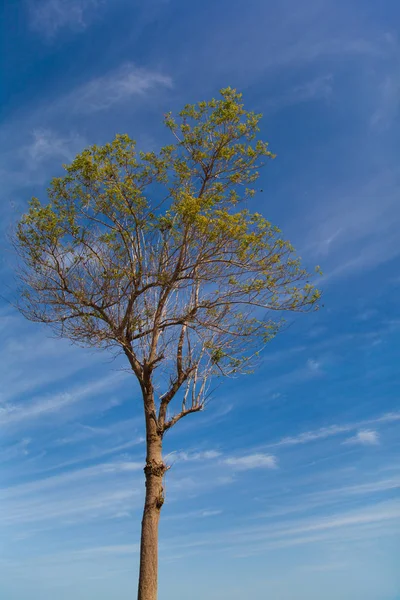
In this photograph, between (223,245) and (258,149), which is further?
(258,149)

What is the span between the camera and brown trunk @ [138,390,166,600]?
8.74 m

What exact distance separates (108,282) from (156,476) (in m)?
4.04

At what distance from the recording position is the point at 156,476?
9.68 meters

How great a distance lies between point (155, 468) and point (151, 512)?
0.77 metres

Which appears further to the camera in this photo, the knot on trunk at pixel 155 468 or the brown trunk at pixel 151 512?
the knot on trunk at pixel 155 468

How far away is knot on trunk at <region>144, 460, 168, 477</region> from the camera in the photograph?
9703 millimetres

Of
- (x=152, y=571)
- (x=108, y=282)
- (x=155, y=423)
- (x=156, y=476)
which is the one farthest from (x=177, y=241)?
(x=152, y=571)

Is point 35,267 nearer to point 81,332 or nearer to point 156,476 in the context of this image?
point 81,332

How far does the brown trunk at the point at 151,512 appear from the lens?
8.74 m

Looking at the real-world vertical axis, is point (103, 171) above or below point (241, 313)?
above

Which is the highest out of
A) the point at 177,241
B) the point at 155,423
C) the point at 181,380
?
the point at 177,241

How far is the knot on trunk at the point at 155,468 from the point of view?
9703 millimetres

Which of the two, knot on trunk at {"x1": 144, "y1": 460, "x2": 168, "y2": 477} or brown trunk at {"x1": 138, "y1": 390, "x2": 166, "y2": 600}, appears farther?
knot on trunk at {"x1": 144, "y1": 460, "x2": 168, "y2": 477}

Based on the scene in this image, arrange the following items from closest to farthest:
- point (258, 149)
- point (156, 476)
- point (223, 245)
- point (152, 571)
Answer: point (152, 571) → point (156, 476) → point (223, 245) → point (258, 149)
